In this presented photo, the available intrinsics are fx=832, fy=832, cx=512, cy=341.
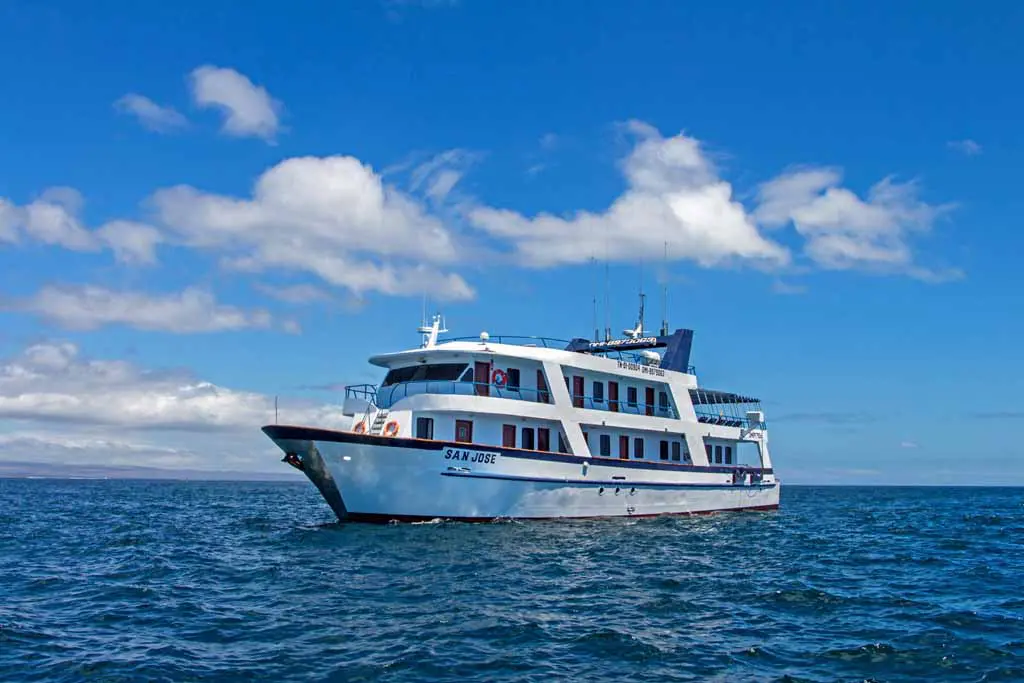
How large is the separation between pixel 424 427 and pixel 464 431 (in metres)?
1.28

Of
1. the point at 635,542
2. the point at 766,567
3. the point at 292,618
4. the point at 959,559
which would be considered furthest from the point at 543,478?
the point at 292,618

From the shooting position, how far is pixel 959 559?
856 inches

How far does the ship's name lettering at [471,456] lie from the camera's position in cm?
2427

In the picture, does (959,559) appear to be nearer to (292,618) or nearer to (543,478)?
(543,478)

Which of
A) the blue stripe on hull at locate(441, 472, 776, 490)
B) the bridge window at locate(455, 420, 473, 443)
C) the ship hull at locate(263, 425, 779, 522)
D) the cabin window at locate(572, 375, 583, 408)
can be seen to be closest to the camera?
the ship hull at locate(263, 425, 779, 522)

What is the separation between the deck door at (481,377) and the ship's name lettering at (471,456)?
246 centimetres

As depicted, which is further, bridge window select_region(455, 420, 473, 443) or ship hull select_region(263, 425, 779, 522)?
bridge window select_region(455, 420, 473, 443)

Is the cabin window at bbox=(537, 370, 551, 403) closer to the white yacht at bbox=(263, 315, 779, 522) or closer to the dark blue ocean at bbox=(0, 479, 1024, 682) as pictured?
the white yacht at bbox=(263, 315, 779, 522)

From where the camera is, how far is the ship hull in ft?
76.8

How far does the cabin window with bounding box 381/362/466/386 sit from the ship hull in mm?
3148

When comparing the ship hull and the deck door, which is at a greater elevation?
the deck door

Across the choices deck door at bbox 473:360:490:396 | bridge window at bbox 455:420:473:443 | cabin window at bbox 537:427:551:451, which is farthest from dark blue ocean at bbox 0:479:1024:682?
deck door at bbox 473:360:490:396

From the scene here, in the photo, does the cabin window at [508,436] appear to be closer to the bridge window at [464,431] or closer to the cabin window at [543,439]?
the cabin window at [543,439]

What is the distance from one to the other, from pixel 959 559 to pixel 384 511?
1555 cm
